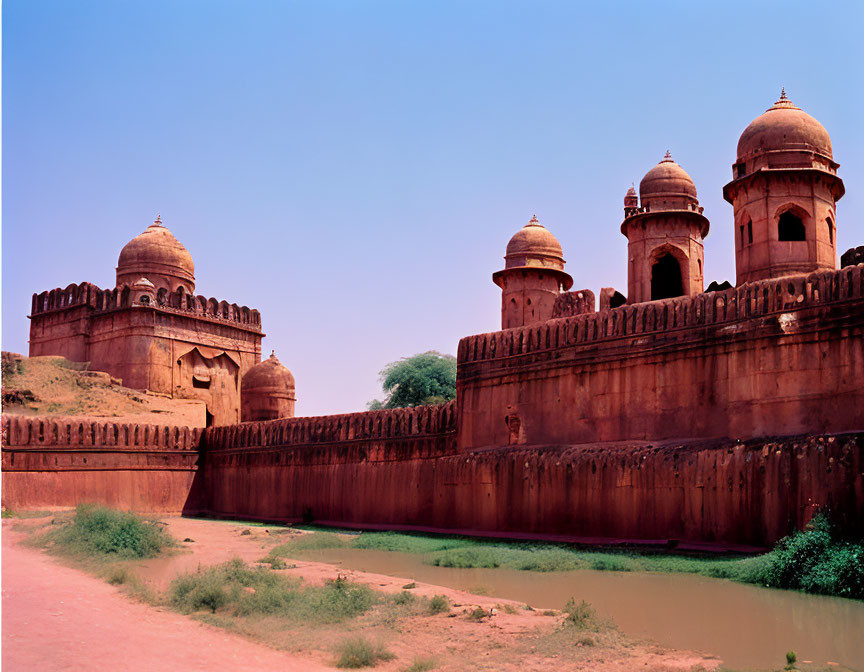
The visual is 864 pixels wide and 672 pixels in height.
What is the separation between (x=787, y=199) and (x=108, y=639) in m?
14.9

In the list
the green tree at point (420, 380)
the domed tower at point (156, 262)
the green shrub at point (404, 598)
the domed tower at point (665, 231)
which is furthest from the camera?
the green tree at point (420, 380)

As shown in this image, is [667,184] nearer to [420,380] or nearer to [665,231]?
[665,231]

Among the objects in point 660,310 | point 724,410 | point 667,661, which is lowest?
point 667,661

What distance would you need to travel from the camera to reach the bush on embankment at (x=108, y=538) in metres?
12.9

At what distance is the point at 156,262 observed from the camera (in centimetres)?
3347

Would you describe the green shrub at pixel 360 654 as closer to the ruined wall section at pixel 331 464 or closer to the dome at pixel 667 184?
the ruined wall section at pixel 331 464

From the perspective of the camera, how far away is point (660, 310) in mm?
14352

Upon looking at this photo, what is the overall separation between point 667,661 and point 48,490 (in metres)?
19.1

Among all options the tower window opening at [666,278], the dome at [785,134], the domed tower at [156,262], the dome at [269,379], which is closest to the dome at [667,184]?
the tower window opening at [666,278]

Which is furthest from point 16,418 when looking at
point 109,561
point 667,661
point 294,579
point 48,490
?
point 667,661

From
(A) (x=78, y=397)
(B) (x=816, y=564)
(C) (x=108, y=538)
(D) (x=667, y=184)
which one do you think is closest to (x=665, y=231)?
(D) (x=667, y=184)

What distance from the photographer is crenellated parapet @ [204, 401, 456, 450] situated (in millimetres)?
18625

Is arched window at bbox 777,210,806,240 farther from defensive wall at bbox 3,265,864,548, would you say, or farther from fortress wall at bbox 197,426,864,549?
fortress wall at bbox 197,426,864,549

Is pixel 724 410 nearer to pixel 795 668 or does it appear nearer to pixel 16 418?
pixel 795 668
